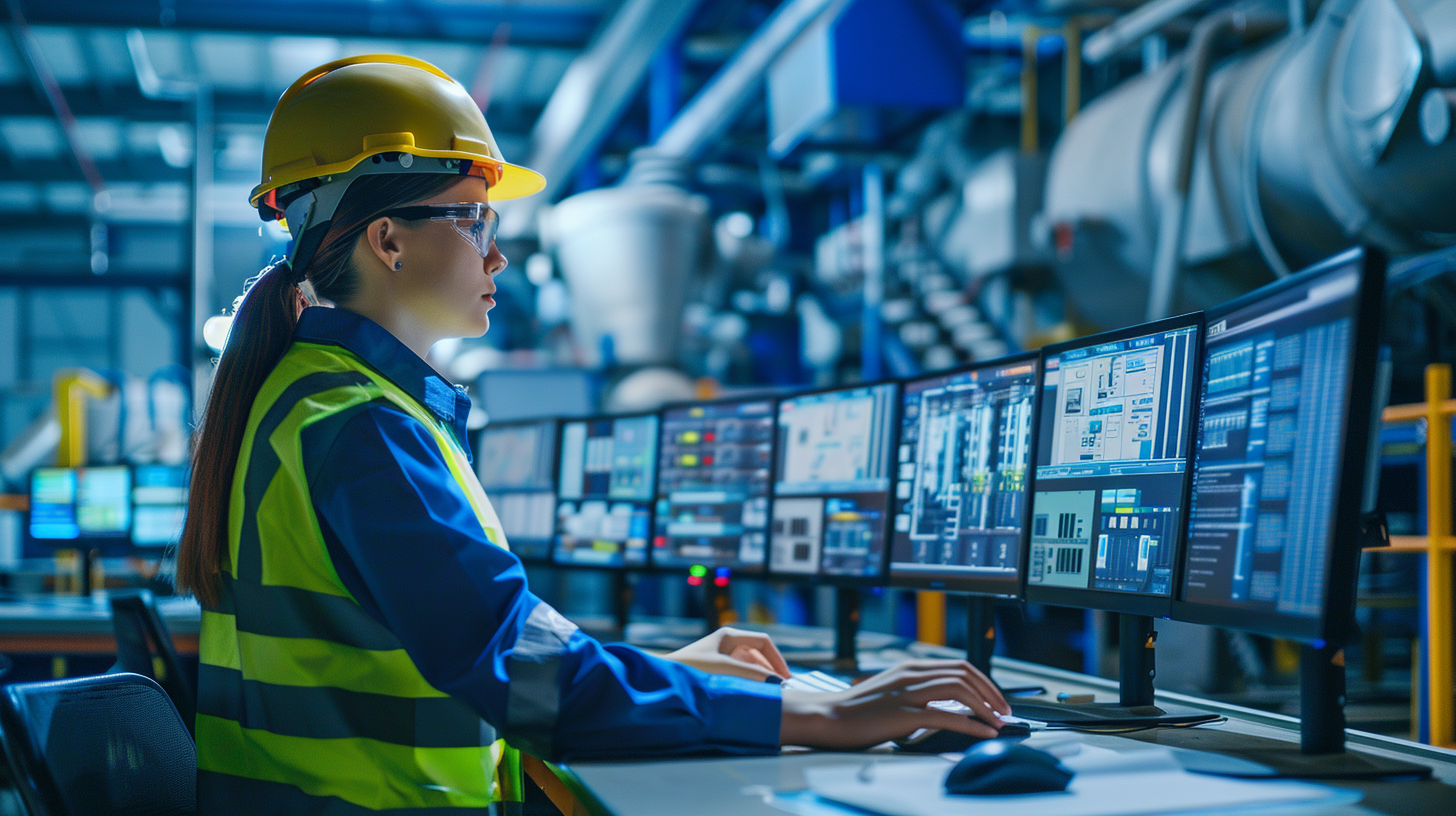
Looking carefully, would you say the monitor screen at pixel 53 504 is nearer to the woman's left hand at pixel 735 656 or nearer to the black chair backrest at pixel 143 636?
the black chair backrest at pixel 143 636

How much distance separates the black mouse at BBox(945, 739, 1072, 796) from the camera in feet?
3.33

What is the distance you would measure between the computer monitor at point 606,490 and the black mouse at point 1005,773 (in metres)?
1.69

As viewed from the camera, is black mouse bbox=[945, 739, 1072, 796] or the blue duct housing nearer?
black mouse bbox=[945, 739, 1072, 796]

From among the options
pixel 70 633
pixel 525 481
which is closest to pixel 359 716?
Answer: pixel 525 481

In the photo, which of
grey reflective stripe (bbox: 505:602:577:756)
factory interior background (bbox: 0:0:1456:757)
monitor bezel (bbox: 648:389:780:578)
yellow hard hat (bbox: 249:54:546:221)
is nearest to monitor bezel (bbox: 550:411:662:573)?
monitor bezel (bbox: 648:389:780:578)

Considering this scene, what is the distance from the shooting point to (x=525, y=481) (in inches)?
125

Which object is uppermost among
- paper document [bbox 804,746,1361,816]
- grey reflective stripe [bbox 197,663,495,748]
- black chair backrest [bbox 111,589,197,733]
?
grey reflective stripe [bbox 197,663,495,748]

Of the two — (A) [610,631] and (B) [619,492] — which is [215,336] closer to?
(B) [619,492]

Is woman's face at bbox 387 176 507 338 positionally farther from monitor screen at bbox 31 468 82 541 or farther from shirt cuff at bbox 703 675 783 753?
monitor screen at bbox 31 468 82 541

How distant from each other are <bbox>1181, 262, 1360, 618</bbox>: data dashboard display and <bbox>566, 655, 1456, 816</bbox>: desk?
0.18 metres

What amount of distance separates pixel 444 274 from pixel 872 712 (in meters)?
0.69

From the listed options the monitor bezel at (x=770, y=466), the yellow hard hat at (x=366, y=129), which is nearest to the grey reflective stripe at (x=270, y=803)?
the yellow hard hat at (x=366, y=129)

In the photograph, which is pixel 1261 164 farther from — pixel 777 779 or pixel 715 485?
pixel 777 779

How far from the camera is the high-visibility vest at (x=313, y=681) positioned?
1059mm
